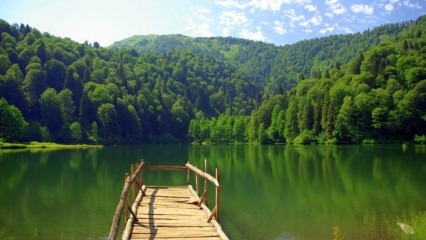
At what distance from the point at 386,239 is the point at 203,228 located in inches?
338

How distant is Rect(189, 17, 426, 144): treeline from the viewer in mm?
122188

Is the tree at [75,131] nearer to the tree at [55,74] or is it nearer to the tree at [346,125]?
the tree at [55,74]

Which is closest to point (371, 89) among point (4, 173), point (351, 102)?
point (351, 102)

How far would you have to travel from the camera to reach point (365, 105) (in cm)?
13025

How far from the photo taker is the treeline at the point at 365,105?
12219 cm

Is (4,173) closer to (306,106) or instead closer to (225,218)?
(225,218)

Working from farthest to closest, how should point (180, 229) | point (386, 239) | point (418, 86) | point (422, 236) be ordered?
point (418, 86)
point (386, 239)
point (180, 229)
point (422, 236)

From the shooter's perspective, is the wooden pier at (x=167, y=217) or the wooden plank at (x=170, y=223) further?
the wooden plank at (x=170, y=223)

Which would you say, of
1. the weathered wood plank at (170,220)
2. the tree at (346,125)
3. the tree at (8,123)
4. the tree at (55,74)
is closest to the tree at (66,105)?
the tree at (55,74)

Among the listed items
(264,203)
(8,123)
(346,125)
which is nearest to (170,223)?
(264,203)

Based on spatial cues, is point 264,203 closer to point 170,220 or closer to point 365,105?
point 170,220

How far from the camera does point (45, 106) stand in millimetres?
165500

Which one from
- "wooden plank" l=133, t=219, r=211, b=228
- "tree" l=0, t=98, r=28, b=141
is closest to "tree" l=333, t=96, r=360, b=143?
"tree" l=0, t=98, r=28, b=141

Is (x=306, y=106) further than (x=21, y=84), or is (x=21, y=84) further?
(x=21, y=84)
